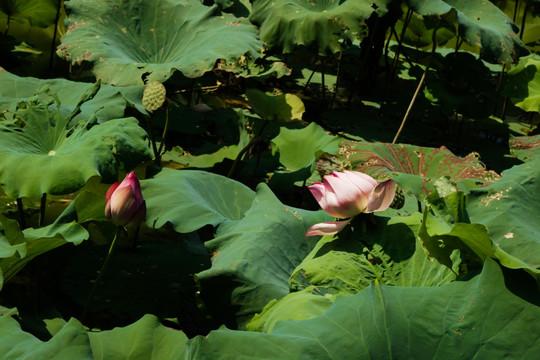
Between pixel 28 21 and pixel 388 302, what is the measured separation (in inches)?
126

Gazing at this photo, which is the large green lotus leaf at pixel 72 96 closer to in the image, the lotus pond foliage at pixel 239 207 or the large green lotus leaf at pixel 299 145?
the lotus pond foliage at pixel 239 207

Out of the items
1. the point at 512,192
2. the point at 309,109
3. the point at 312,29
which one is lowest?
the point at 309,109

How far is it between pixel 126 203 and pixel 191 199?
0.32 metres

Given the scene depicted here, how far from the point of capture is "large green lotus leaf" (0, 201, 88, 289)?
130 centimetres

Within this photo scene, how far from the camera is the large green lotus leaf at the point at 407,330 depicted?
92cm

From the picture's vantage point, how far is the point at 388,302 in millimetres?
990

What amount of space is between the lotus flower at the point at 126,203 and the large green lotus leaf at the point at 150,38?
1144 mm

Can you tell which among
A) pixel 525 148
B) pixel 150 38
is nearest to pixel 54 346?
pixel 525 148

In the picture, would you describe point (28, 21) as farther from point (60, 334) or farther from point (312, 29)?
point (60, 334)

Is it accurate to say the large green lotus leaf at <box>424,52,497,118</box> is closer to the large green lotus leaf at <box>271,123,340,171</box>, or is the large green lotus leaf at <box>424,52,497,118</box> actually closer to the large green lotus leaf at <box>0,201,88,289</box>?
the large green lotus leaf at <box>271,123,340,171</box>

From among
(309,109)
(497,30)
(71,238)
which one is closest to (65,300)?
(71,238)

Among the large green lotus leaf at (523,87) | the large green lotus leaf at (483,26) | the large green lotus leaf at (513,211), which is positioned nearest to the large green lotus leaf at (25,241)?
the large green lotus leaf at (513,211)

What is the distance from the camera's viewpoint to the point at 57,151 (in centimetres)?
171

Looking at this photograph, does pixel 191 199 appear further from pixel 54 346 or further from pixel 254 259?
pixel 54 346
